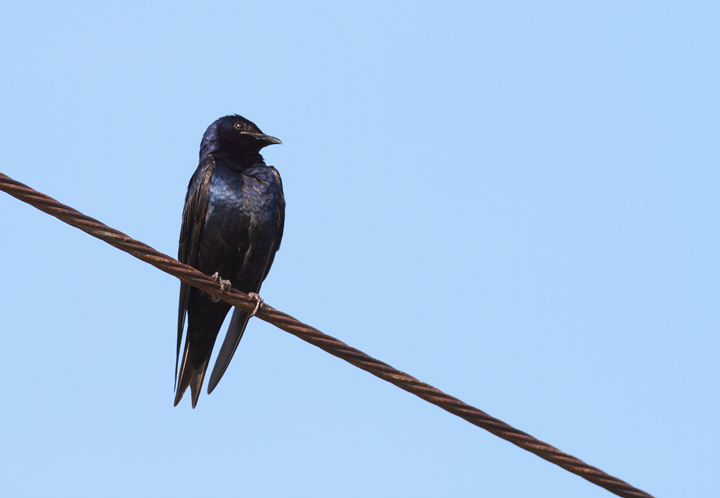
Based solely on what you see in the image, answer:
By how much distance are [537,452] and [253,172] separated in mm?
3679

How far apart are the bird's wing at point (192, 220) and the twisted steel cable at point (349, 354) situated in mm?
2305

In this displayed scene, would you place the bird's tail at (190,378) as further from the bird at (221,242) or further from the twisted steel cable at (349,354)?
the twisted steel cable at (349,354)

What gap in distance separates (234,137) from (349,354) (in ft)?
12.4

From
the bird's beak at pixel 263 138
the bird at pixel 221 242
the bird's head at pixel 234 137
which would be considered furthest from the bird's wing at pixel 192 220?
the bird's beak at pixel 263 138

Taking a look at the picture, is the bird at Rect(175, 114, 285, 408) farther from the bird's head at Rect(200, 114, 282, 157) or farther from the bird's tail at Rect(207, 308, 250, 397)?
the bird's head at Rect(200, 114, 282, 157)

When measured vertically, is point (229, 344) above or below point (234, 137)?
below

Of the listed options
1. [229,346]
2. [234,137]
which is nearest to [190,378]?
[229,346]

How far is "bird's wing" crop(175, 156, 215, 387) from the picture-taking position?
608cm

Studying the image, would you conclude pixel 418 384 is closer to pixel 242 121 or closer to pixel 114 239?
pixel 114 239

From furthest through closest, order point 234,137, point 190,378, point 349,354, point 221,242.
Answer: point 234,137 → point 190,378 → point 221,242 → point 349,354

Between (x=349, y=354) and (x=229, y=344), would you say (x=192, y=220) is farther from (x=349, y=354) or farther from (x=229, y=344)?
(x=349, y=354)

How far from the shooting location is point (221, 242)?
5988 millimetres

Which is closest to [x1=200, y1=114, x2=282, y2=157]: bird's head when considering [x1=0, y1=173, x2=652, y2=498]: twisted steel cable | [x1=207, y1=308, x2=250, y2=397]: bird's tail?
[x1=207, y1=308, x2=250, y2=397]: bird's tail

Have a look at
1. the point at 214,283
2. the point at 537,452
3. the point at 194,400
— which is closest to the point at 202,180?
the point at 194,400
